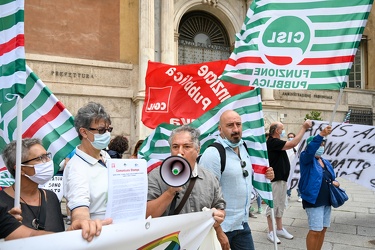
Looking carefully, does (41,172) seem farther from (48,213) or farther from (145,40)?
(145,40)

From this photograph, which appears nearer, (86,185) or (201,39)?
(86,185)

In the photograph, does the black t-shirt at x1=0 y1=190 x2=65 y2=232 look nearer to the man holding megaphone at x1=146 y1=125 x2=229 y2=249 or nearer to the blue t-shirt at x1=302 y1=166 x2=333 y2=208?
the man holding megaphone at x1=146 y1=125 x2=229 y2=249

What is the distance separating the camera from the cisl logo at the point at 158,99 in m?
6.47

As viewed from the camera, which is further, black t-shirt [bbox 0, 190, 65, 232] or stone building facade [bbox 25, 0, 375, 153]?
stone building facade [bbox 25, 0, 375, 153]

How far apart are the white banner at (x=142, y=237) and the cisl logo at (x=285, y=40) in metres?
2.24

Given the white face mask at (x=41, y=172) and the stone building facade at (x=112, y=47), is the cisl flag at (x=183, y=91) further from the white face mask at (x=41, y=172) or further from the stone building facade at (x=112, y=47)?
the stone building facade at (x=112, y=47)

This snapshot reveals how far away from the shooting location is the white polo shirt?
2260mm

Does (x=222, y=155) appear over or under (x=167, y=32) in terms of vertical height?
under

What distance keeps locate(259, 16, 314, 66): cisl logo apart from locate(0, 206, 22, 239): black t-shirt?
125 inches

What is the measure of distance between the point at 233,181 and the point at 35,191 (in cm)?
170

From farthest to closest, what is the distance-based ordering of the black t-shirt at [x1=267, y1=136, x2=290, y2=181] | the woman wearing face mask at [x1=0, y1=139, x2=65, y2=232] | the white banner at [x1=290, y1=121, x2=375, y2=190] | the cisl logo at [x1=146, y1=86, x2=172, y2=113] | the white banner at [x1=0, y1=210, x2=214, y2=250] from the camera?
the cisl logo at [x1=146, y1=86, x2=172, y2=113], the white banner at [x1=290, y1=121, x2=375, y2=190], the black t-shirt at [x1=267, y1=136, x2=290, y2=181], the woman wearing face mask at [x1=0, y1=139, x2=65, y2=232], the white banner at [x1=0, y1=210, x2=214, y2=250]

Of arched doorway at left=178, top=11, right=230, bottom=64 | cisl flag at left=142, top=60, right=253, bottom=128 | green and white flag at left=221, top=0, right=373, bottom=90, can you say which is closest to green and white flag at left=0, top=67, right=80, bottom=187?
green and white flag at left=221, top=0, right=373, bottom=90

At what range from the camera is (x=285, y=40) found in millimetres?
4336

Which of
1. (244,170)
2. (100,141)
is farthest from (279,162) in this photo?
(100,141)
